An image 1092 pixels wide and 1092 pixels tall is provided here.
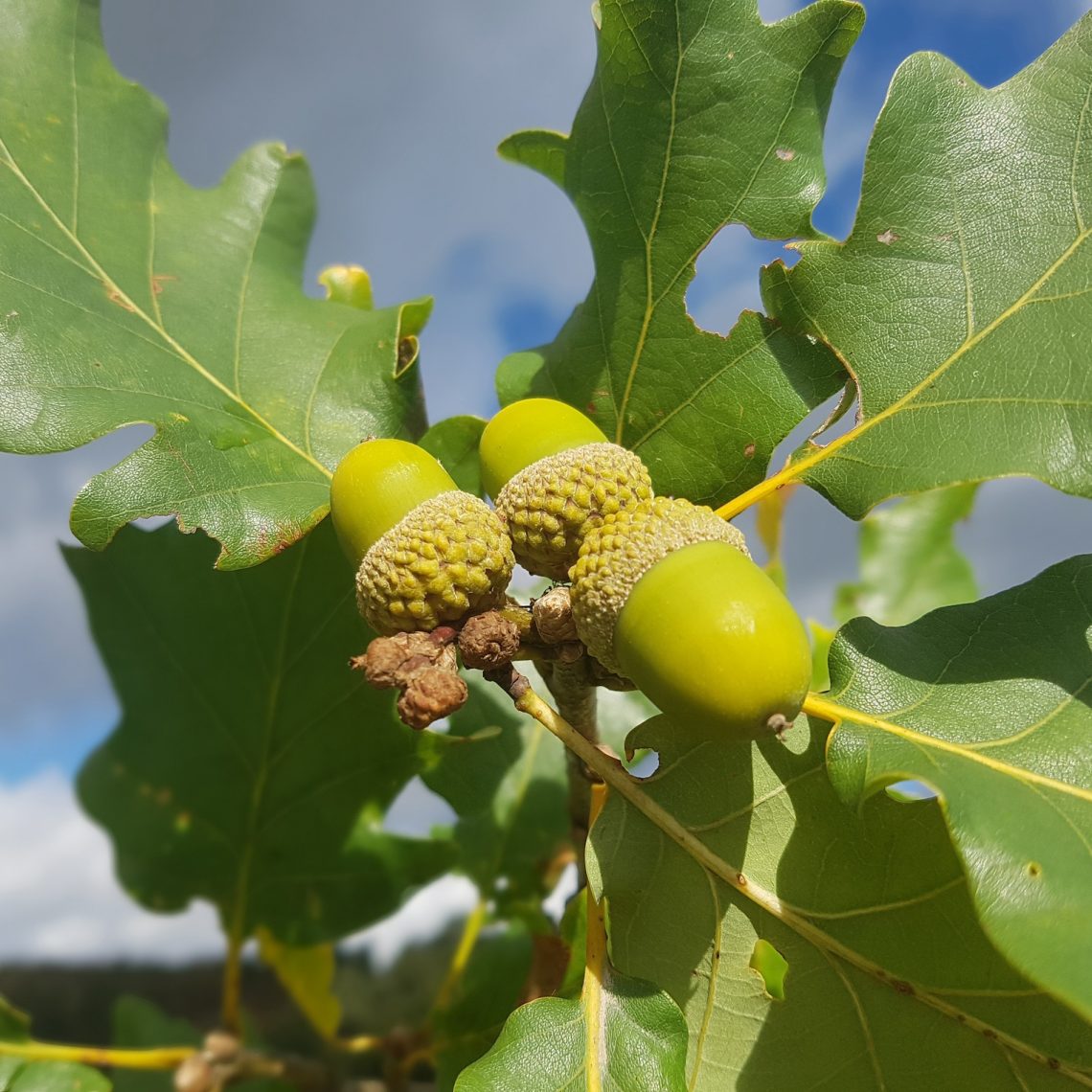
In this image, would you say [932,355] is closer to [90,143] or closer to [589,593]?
[589,593]

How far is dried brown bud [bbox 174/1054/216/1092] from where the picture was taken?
1.82m

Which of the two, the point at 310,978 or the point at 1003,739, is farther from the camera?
the point at 310,978

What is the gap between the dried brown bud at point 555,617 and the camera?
1157 mm

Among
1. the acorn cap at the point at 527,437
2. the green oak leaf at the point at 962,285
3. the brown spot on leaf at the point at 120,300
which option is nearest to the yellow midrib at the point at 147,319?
the brown spot on leaf at the point at 120,300

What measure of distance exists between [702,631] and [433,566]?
32 centimetres

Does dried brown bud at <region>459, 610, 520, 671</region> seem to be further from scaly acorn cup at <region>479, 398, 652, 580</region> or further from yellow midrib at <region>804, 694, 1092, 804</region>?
yellow midrib at <region>804, 694, 1092, 804</region>

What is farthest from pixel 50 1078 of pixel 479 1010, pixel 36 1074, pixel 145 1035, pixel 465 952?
pixel 465 952

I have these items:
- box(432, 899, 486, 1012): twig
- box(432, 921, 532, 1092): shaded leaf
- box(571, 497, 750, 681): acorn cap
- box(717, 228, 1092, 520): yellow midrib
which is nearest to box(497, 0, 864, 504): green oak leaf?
box(717, 228, 1092, 520): yellow midrib

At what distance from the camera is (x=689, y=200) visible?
4.46 feet

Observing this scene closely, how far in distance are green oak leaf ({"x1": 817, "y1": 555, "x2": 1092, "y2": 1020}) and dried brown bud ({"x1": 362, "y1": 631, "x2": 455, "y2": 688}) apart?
44 cm

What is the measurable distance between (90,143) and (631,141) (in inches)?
31.3

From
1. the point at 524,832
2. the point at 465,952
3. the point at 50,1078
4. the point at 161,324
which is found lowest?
the point at 465,952

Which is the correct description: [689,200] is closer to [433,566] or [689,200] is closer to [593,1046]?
[433,566]

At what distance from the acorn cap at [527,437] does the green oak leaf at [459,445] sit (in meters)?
0.21
